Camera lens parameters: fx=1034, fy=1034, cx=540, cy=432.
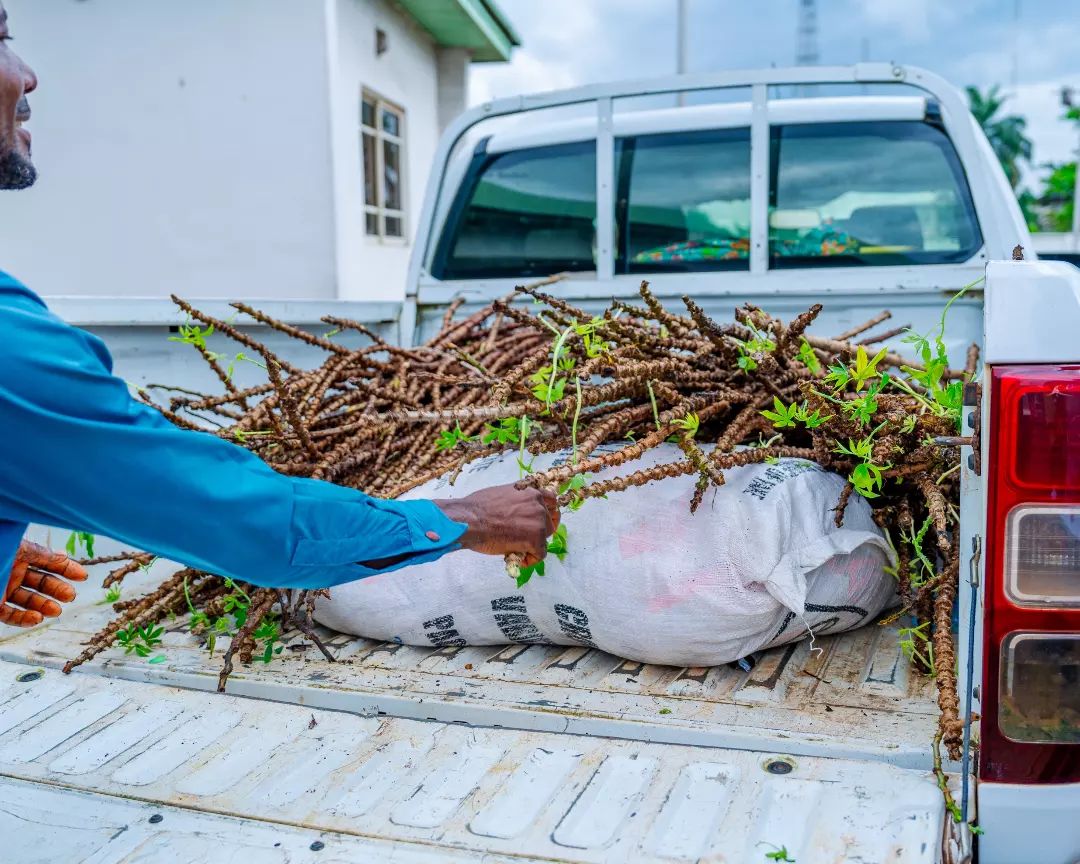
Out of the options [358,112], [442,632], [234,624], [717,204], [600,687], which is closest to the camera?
[600,687]

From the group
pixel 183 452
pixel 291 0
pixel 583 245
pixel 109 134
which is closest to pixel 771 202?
pixel 583 245

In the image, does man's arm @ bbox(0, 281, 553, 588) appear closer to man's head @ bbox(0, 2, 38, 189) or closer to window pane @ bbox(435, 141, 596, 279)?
man's head @ bbox(0, 2, 38, 189)

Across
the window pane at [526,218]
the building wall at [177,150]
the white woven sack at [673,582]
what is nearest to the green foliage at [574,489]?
the white woven sack at [673,582]

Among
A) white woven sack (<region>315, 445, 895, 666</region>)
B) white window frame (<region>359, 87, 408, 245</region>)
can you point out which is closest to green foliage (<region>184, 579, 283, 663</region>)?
white woven sack (<region>315, 445, 895, 666</region>)

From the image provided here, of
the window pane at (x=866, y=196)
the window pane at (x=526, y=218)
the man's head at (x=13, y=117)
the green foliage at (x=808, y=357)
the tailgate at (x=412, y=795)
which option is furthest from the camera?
the window pane at (x=526, y=218)

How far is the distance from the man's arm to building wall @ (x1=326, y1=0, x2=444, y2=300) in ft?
25.1

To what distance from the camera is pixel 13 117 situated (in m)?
1.60

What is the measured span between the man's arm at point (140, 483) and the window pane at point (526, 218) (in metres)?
2.22

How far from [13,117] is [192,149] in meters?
7.97

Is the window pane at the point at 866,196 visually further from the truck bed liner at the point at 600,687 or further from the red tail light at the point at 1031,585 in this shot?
the red tail light at the point at 1031,585

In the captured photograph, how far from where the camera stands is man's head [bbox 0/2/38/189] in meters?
1.54

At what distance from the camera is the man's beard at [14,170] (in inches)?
63.1

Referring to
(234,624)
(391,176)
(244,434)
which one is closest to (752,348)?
(244,434)

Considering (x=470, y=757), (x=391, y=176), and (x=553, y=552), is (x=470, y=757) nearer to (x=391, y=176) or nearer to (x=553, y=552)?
(x=553, y=552)
